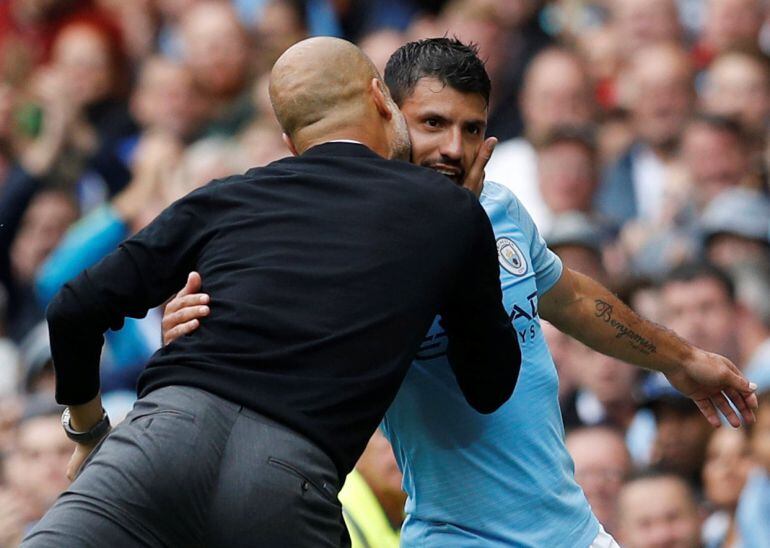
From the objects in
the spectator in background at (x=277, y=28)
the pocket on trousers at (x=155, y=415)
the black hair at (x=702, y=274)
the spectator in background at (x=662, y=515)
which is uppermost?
the pocket on trousers at (x=155, y=415)

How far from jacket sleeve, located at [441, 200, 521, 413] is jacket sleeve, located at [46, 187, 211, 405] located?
0.58 metres

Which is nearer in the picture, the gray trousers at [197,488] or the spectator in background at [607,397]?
the gray trousers at [197,488]

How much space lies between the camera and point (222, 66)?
9930mm

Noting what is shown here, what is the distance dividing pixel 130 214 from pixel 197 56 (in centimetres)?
109

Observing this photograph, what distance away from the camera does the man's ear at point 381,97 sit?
→ 3762 mm

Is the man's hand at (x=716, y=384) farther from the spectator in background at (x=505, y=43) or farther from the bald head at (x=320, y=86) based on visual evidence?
the spectator in background at (x=505, y=43)

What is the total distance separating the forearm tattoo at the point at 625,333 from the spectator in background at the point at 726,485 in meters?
2.03

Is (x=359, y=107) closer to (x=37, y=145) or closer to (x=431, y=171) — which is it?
(x=431, y=171)

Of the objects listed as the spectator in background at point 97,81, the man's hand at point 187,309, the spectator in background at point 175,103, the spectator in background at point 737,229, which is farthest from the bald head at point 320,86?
the spectator in background at point 97,81

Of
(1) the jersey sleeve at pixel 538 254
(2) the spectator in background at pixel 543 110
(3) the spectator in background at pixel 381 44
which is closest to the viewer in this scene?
(1) the jersey sleeve at pixel 538 254

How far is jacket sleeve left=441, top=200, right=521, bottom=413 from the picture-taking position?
11.8 ft

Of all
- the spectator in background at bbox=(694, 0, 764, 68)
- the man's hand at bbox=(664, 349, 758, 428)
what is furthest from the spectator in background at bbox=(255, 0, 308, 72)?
the man's hand at bbox=(664, 349, 758, 428)

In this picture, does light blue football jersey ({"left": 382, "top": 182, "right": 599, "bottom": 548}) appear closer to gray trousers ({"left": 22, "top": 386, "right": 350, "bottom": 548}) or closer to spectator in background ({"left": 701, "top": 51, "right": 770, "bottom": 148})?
gray trousers ({"left": 22, "top": 386, "right": 350, "bottom": 548})

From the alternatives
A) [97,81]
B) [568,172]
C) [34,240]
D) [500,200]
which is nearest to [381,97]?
[500,200]
